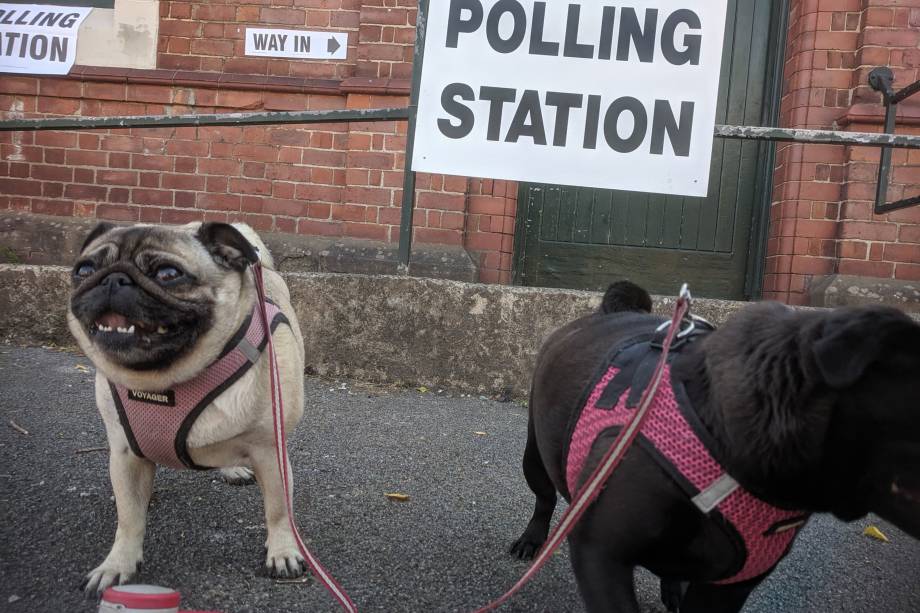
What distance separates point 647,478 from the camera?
1.45 meters

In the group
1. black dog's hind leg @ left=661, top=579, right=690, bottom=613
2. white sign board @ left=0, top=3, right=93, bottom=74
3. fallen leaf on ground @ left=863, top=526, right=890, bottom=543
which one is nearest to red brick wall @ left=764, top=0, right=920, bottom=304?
fallen leaf on ground @ left=863, top=526, right=890, bottom=543

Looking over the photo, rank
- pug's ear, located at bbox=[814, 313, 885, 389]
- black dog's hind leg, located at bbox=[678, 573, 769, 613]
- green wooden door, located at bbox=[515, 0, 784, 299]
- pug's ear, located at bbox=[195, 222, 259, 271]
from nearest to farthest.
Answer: pug's ear, located at bbox=[814, 313, 885, 389] < black dog's hind leg, located at bbox=[678, 573, 769, 613] < pug's ear, located at bbox=[195, 222, 259, 271] < green wooden door, located at bbox=[515, 0, 784, 299]

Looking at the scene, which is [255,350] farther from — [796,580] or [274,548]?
[796,580]

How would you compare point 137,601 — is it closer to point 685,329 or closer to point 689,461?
point 689,461

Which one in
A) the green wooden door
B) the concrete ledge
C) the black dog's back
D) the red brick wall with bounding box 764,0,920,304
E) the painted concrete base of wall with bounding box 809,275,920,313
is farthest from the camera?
the green wooden door

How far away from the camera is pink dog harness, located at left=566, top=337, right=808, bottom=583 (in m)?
1.41

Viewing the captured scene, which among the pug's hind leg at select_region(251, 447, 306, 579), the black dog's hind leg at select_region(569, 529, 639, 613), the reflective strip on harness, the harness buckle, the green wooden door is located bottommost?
the pug's hind leg at select_region(251, 447, 306, 579)

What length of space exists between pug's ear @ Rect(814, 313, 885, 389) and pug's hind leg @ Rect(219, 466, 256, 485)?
2.32 m

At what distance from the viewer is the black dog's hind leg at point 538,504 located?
94.1 inches

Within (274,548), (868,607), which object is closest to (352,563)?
(274,548)

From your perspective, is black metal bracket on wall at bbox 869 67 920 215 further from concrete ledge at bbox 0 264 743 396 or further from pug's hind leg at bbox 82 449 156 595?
pug's hind leg at bbox 82 449 156 595

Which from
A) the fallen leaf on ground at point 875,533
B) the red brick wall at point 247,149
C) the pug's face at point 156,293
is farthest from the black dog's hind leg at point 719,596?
the red brick wall at point 247,149

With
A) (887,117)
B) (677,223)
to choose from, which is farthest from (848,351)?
(677,223)

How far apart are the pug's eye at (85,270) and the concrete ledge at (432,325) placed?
235 cm
